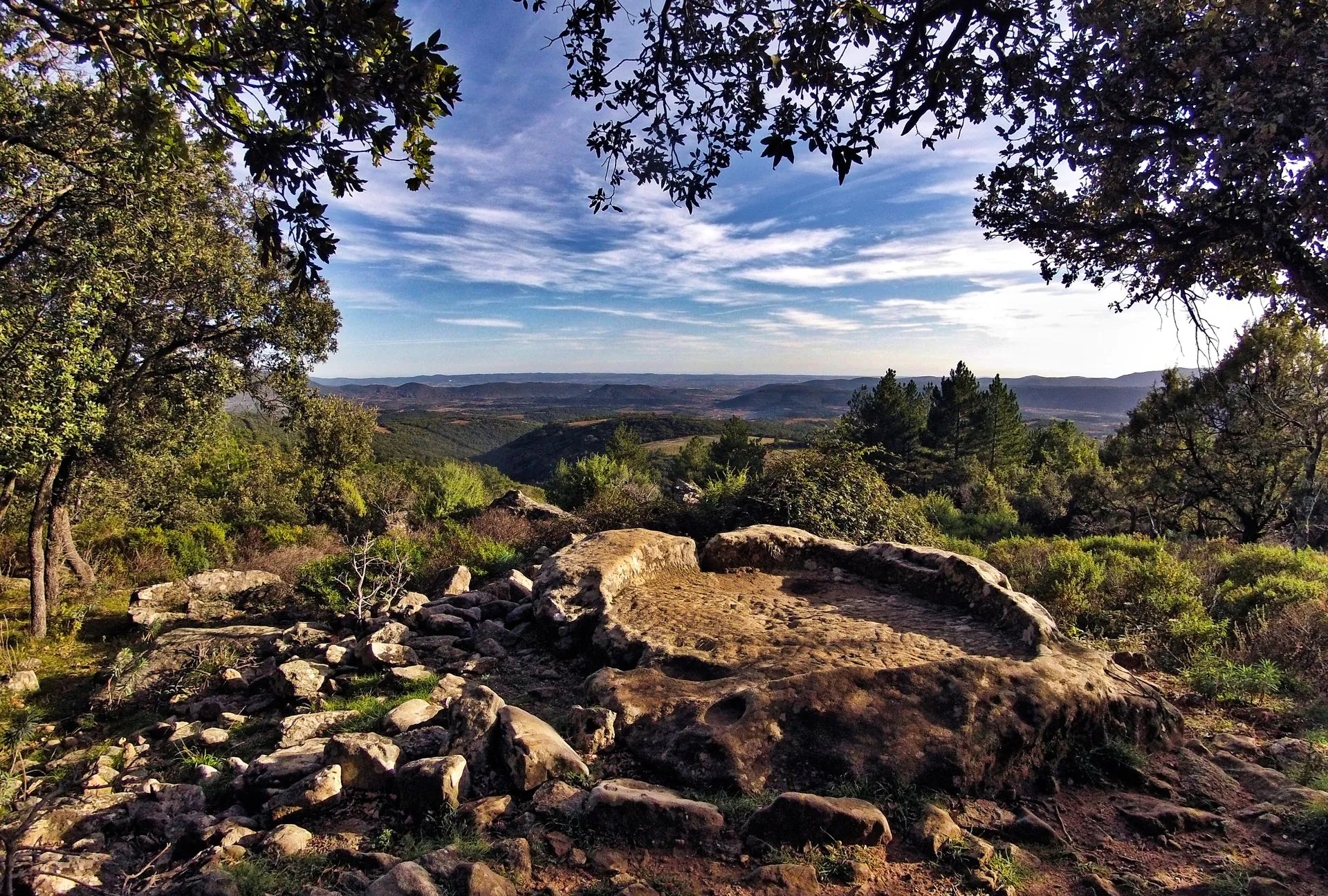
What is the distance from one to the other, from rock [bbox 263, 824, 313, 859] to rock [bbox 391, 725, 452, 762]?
774mm

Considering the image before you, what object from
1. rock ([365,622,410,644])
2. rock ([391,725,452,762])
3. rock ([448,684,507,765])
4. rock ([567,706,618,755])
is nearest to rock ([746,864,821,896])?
rock ([567,706,618,755])

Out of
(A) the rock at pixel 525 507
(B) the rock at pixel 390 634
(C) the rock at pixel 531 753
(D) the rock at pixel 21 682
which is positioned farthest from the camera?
(A) the rock at pixel 525 507

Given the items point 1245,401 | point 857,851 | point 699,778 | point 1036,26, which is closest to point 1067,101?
point 1036,26

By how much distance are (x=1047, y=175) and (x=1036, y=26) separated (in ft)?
3.79

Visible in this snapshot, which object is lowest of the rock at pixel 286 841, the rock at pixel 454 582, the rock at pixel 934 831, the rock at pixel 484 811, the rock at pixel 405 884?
the rock at pixel 454 582

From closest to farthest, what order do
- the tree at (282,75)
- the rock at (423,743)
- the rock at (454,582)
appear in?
the tree at (282,75)
the rock at (423,743)
the rock at (454,582)

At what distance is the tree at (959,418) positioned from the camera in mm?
48594

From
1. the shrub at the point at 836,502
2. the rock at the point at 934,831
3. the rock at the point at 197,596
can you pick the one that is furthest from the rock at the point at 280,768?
the shrub at the point at 836,502

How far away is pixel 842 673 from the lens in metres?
4.73

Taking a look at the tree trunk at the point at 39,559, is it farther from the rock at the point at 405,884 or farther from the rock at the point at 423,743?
the rock at the point at 405,884

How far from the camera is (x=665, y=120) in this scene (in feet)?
14.9

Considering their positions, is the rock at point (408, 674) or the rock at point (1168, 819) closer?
the rock at point (1168, 819)

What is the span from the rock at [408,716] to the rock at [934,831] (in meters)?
3.76

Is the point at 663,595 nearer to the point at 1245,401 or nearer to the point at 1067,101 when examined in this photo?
the point at 1067,101
